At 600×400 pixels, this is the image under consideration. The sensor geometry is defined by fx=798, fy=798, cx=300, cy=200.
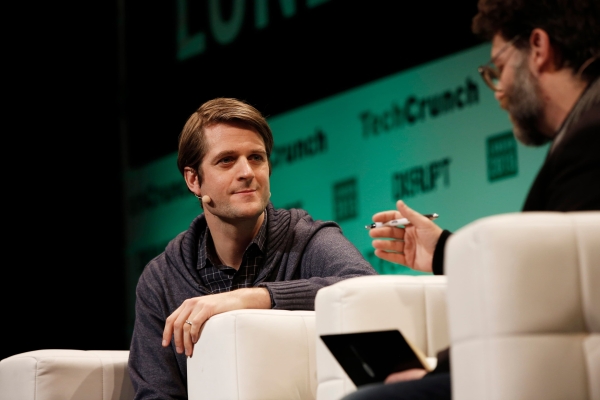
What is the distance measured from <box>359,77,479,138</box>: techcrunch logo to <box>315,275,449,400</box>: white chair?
5.32 feet

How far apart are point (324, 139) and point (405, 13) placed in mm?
762

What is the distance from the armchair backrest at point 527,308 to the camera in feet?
3.70

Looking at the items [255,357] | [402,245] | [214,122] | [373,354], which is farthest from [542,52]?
[214,122]

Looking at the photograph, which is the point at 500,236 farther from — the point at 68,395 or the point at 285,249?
the point at 68,395

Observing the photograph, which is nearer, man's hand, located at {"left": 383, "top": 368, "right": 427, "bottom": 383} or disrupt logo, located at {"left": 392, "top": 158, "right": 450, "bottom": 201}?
man's hand, located at {"left": 383, "top": 368, "right": 427, "bottom": 383}

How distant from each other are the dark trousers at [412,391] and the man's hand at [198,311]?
70 cm

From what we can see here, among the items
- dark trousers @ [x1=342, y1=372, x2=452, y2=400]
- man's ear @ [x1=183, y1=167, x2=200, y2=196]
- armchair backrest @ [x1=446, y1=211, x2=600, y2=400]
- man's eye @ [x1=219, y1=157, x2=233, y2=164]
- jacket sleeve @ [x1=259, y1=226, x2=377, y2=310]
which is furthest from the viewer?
man's ear @ [x1=183, y1=167, x2=200, y2=196]

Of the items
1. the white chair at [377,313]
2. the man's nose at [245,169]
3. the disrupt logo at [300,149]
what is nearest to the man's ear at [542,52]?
the white chair at [377,313]

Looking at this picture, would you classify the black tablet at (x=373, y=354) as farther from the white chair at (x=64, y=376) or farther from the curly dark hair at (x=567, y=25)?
the white chair at (x=64, y=376)

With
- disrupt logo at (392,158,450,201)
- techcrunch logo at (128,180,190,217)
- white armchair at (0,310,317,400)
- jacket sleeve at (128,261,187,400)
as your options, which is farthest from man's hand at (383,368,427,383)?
techcrunch logo at (128,180,190,217)

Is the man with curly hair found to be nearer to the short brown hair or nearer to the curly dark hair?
the curly dark hair

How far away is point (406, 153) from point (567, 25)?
205 centimetres

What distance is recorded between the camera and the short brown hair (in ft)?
8.28

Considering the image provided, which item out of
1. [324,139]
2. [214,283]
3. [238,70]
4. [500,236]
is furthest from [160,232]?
[500,236]
